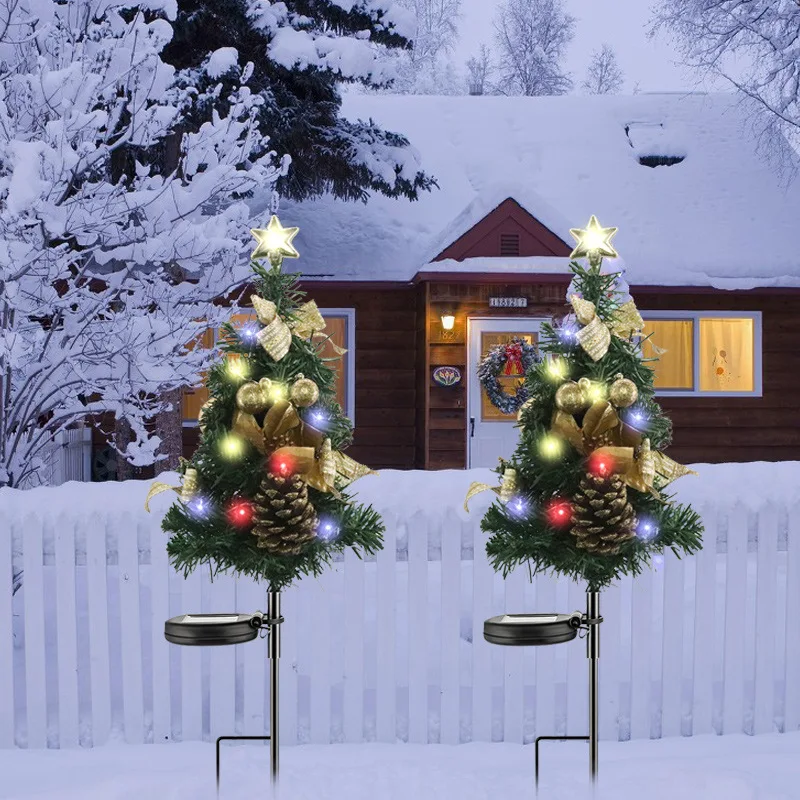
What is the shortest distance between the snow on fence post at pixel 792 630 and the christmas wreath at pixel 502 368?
7495 mm

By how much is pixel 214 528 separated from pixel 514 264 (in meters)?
9.27

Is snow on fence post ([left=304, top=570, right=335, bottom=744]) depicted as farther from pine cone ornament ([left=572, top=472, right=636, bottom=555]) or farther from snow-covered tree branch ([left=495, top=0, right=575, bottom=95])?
snow-covered tree branch ([left=495, top=0, right=575, bottom=95])

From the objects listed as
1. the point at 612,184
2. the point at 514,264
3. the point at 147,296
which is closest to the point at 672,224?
the point at 612,184

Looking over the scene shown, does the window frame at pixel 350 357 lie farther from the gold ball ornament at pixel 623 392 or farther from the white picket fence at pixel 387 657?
the gold ball ornament at pixel 623 392

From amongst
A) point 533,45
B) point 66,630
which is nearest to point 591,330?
point 66,630

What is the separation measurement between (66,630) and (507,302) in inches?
345

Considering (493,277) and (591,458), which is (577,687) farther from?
(493,277)

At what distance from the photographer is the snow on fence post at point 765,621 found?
526cm

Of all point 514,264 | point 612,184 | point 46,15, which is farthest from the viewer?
point 612,184

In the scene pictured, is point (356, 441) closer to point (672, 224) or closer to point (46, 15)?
point (672, 224)

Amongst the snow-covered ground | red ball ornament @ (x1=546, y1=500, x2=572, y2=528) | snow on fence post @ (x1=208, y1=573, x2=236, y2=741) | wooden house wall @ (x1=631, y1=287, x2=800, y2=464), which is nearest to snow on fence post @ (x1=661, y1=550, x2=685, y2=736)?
Result: the snow-covered ground

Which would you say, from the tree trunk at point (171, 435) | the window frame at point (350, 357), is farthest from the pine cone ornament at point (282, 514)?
the window frame at point (350, 357)

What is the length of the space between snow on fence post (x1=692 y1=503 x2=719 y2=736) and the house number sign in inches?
313

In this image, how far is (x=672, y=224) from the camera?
14781 mm
